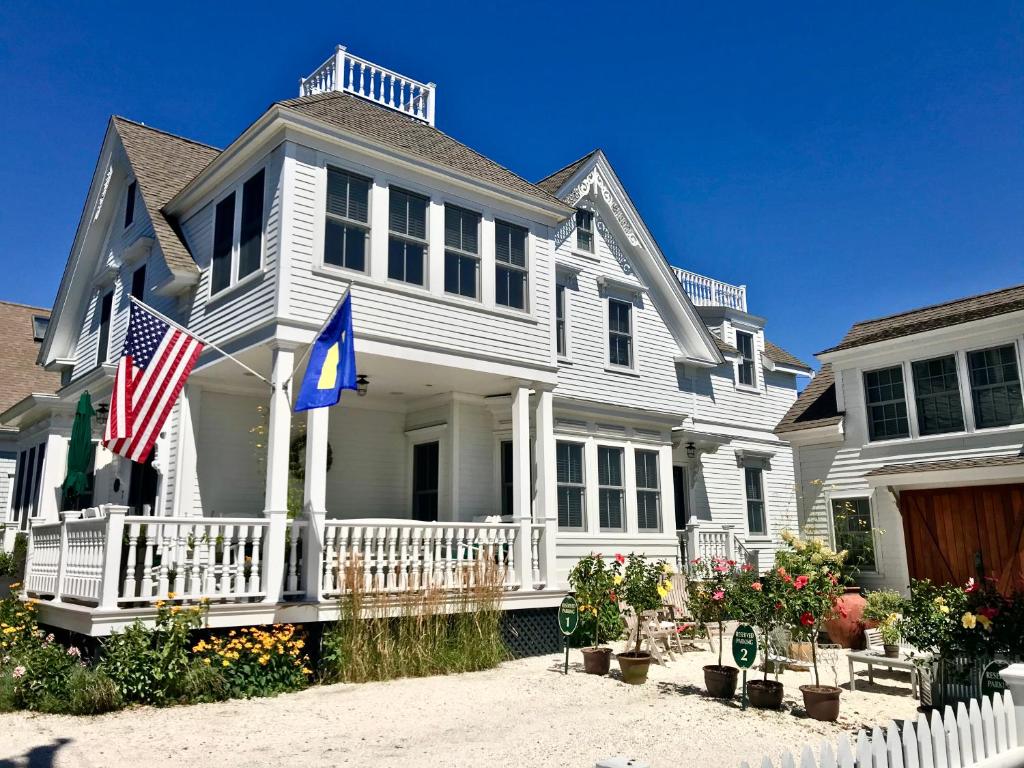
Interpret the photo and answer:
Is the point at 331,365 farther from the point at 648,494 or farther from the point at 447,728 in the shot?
the point at 648,494

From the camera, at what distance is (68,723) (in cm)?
759

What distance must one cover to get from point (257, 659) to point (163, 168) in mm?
10790

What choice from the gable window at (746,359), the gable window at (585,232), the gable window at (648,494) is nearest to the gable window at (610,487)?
the gable window at (648,494)

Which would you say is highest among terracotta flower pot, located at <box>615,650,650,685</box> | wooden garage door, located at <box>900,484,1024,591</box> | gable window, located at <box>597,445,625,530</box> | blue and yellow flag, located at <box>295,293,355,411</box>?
blue and yellow flag, located at <box>295,293,355,411</box>

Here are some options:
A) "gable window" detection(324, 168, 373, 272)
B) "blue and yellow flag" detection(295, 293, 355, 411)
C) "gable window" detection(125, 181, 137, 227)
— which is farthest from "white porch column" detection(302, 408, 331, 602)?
"gable window" detection(125, 181, 137, 227)

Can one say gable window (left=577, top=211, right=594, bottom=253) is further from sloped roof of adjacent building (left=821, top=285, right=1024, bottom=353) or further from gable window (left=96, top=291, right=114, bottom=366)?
gable window (left=96, top=291, right=114, bottom=366)

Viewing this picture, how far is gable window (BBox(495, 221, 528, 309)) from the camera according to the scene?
525 inches

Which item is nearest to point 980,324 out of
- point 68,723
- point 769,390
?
point 769,390

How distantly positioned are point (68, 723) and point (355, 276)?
21.1ft

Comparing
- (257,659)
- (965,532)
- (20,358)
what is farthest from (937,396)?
(20,358)

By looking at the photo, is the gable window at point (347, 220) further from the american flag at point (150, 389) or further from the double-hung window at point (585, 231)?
the double-hung window at point (585, 231)

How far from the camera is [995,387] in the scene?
15609 millimetres

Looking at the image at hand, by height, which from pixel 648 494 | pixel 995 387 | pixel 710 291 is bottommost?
pixel 648 494

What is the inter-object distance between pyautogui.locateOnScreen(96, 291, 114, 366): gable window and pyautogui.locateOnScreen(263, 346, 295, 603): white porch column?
7.56m
